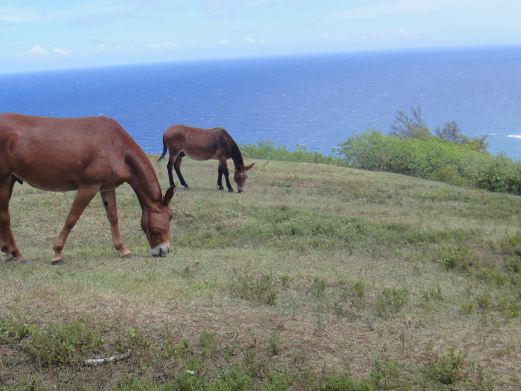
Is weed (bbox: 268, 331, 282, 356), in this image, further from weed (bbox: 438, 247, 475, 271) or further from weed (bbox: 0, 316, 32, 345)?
weed (bbox: 438, 247, 475, 271)

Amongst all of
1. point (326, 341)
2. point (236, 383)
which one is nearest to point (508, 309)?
point (326, 341)

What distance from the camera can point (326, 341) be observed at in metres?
7.68

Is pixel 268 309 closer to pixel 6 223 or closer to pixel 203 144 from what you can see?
pixel 6 223

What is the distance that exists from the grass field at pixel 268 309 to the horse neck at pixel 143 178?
1.29 metres

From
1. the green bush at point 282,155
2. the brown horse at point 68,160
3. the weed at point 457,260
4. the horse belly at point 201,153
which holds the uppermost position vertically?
the brown horse at point 68,160

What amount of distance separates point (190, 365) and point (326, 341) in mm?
1868

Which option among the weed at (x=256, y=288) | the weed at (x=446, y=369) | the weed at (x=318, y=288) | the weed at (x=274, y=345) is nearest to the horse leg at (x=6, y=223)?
the weed at (x=256, y=288)

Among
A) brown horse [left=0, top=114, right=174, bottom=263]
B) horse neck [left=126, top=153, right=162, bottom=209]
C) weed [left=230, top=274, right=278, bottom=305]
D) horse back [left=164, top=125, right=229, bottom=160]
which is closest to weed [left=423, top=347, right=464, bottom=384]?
weed [left=230, top=274, right=278, bottom=305]

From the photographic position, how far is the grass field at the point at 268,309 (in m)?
6.89

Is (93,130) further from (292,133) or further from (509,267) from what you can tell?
(292,133)

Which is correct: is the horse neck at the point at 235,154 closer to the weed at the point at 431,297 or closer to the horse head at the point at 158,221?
the horse head at the point at 158,221

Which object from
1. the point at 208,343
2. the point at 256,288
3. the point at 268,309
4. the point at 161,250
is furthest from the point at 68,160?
the point at 208,343

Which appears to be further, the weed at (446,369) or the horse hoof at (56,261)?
the horse hoof at (56,261)

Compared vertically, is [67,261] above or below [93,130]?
below
